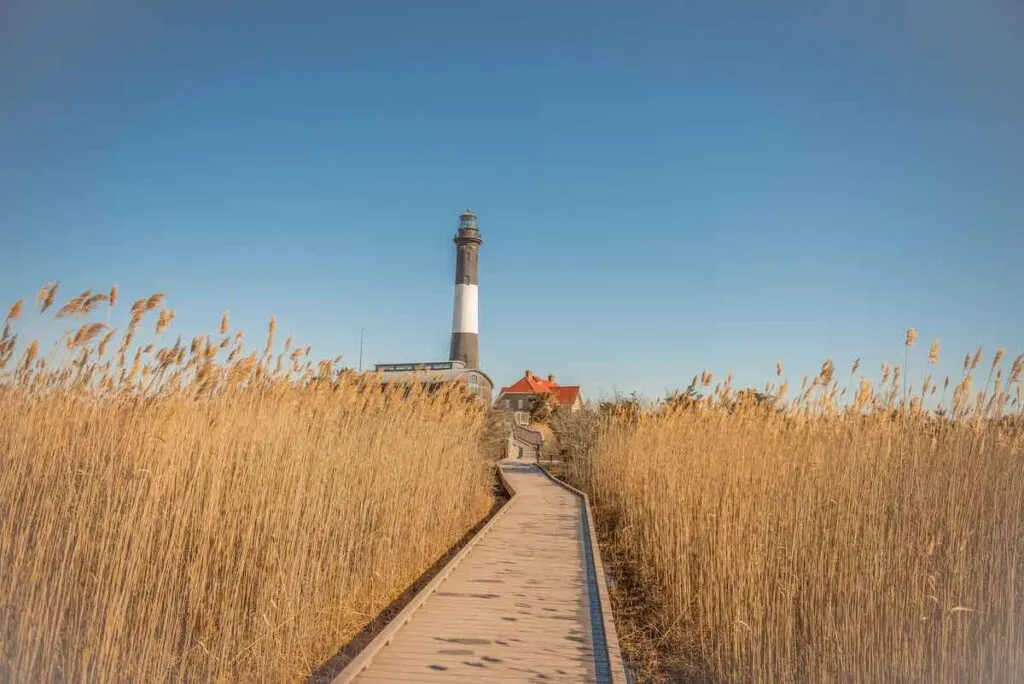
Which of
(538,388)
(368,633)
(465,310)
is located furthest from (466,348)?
(368,633)

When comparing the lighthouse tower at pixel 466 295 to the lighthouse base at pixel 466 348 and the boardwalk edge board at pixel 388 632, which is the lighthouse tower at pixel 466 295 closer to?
the lighthouse base at pixel 466 348

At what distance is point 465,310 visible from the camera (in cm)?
3706

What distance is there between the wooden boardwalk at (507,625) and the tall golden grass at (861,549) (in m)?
0.62

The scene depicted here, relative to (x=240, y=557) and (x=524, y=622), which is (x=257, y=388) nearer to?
(x=240, y=557)

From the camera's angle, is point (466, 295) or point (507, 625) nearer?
point (507, 625)

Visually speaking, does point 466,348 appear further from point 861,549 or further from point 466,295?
point 861,549

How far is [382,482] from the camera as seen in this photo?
17.6ft

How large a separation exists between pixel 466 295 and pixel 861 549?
Answer: 3468 cm

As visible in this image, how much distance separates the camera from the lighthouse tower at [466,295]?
36.2m

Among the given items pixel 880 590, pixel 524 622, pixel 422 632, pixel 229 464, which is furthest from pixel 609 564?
pixel 229 464

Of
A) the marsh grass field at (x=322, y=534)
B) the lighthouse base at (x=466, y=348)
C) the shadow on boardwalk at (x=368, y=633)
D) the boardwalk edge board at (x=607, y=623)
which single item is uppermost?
the lighthouse base at (x=466, y=348)

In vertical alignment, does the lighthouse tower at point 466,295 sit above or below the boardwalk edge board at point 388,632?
above

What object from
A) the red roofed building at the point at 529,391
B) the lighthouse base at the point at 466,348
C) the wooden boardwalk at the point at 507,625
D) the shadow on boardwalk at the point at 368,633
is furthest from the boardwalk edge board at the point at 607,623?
the red roofed building at the point at 529,391

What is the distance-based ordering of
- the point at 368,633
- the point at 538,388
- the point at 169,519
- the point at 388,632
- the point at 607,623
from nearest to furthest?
the point at 169,519
the point at 388,632
the point at 607,623
the point at 368,633
the point at 538,388
